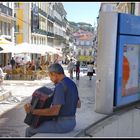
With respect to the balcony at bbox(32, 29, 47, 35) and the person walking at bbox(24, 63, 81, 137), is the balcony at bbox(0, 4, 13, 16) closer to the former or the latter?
the balcony at bbox(32, 29, 47, 35)

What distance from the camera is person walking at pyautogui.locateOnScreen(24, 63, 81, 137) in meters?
5.56

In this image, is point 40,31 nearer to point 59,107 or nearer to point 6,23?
point 6,23

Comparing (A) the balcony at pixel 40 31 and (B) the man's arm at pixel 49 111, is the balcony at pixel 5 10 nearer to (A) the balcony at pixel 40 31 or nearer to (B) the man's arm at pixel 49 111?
(A) the balcony at pixel 40 31

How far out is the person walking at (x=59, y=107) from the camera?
5562mm

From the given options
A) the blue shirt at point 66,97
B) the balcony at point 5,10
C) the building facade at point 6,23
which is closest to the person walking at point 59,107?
the blue shirt at point 66,97

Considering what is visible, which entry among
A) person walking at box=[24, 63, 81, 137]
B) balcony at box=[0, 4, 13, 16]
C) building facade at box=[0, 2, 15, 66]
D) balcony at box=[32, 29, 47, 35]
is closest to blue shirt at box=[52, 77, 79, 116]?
person walking at box=[24, 63, 81, 137]

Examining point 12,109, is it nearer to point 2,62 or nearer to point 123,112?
point 123,112

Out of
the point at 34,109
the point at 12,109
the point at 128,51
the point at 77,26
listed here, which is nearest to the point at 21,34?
the point at 12,109

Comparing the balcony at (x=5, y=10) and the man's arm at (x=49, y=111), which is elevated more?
the balcony at (x=5, y=10)

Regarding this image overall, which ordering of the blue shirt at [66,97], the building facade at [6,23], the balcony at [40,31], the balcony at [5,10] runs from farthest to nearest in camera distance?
1. the balcony at [40,31]
2. the building facade at [6,23]
3. the balcony at [5,10]
4. the blue shirt at [66,97]

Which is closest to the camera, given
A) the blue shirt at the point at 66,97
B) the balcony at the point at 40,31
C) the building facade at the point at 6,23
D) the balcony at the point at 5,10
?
the blue shirt at the point at 66,97

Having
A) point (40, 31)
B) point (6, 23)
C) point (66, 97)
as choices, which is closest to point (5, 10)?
point (6, 23)

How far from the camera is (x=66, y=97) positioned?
567 cm

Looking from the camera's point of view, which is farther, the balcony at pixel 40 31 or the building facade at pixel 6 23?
the balcony at pixel 40 31
